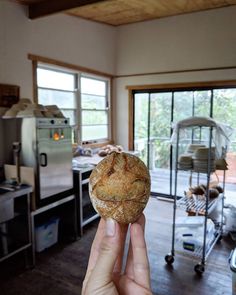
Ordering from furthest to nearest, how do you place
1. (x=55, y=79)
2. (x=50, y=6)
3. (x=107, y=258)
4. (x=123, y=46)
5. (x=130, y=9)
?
(x=123, y=46) → (x=130, y=9) → (x=55, y=79) → (x=50, y=6) → (x=107, y=258)

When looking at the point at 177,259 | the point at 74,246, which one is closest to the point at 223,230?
the point at 177,259

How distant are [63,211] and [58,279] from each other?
1.09 m

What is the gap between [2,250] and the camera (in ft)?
8.77

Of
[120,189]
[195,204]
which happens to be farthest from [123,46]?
[120,189]

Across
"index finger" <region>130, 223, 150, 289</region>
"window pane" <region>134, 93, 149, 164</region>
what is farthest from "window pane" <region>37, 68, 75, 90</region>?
"index finger" <region>130, 223, 150, 289</region>

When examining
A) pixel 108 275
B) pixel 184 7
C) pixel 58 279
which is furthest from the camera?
pixel 184 7

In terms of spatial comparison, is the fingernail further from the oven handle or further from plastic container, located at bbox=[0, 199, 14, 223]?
the oven handle

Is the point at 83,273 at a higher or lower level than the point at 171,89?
lower

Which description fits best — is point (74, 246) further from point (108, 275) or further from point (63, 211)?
point (108, 275)

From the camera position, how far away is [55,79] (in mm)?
3955

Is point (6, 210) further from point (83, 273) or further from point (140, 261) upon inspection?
point (140, 261)

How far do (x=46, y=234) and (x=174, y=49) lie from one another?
143 inches

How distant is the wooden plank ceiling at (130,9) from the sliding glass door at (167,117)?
1292 mm

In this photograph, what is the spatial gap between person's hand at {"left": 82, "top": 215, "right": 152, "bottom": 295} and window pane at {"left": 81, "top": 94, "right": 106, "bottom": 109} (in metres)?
3.84
